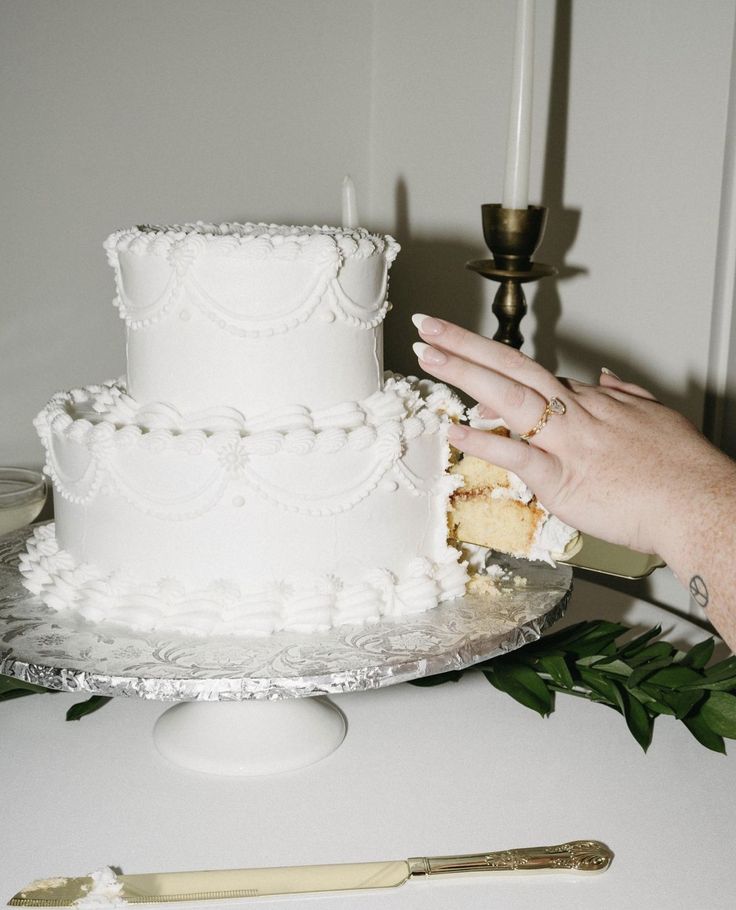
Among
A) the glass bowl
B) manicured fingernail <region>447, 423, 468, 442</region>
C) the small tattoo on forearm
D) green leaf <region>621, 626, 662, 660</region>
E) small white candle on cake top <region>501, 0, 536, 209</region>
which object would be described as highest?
small white candle on cake top <region>501, 0, 536, 209</region>

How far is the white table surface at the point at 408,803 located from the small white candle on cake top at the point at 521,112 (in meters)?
0.92

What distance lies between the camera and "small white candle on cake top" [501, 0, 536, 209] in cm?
179

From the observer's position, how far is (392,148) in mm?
2965

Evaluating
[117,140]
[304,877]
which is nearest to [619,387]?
[304,877]

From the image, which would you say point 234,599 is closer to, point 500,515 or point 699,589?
point 500,515

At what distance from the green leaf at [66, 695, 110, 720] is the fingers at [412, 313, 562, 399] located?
0.80 meters

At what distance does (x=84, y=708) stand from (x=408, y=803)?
0.56 m

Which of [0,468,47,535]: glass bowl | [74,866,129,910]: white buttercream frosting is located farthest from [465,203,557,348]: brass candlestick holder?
[74,866,129,910]: white buttercream frosting

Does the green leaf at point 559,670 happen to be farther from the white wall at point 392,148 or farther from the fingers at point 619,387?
the white wall at point 392,148

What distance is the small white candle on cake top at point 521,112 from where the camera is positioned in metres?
1.79

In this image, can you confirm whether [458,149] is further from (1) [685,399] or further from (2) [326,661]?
(2) [326,661]

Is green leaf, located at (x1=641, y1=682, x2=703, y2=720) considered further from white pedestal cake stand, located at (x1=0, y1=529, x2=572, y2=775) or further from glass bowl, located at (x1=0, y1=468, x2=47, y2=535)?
glass bowl, located at (x1=0, y1=468, x2=47, y2=535)

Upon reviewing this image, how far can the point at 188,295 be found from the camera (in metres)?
1.44

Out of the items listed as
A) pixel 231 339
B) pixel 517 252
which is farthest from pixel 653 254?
pixel 231 339
